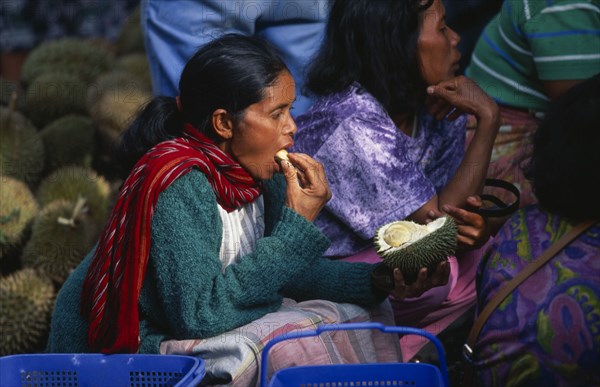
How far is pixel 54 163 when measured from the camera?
384cm

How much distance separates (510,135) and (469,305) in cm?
64

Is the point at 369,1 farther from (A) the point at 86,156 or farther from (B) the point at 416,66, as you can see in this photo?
(A) the point at 86,156

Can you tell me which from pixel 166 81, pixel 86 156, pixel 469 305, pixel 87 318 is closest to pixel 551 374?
pixel 469 305

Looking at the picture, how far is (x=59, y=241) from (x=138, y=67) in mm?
1288

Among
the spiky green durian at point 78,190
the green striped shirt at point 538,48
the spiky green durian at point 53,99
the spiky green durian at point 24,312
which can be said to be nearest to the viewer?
the green striped shirt at point 538,48

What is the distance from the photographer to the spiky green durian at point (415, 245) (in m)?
2.18

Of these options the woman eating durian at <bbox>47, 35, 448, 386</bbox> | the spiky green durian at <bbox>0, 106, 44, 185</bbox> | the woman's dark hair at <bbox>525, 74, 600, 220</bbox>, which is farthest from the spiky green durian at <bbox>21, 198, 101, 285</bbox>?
Result: the woman's dark hair at <bbox>525, 74, 600, 220</bbox>

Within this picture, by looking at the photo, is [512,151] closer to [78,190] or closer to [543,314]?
[543,314]

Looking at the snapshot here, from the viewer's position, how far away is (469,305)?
9.02 feet

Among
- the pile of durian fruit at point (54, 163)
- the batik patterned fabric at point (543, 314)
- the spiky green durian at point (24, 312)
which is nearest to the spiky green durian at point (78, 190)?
the pile of durian fruit at point (54, 163)

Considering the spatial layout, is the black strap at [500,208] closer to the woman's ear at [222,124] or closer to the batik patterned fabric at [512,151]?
the batik patterned fabric at [512,151]

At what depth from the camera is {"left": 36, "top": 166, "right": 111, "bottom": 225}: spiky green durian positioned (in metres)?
3.51

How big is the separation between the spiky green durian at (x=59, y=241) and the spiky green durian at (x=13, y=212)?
0.06 meters

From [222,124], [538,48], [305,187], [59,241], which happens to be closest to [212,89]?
[222,124]
